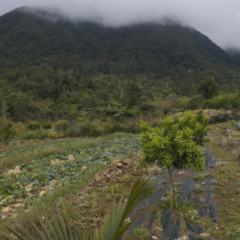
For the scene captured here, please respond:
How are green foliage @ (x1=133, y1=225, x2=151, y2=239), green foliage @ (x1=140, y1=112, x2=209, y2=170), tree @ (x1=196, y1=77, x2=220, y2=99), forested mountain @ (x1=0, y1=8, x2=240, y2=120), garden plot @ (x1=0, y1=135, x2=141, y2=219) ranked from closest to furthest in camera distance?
1. green foliage @ (x1=133, y1=225, x2=151, y2=239)
2. green foliage @ (x1=140, y1=112, x2=209, y2=170)
3. garden plot @ (x1=0, y1=135, x2=141, y2=219)
4. tree @ (x1=196, y1=77, x2=220, y2=99)
5. forested mountain @ (x1=0, y1=8, x2=240, y2=120)

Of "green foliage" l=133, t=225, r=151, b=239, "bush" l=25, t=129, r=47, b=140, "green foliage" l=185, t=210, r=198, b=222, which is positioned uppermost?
"green foliage" l=133, t=225, r=151, b=239

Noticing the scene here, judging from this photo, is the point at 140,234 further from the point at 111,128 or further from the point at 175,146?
the point at 111,128

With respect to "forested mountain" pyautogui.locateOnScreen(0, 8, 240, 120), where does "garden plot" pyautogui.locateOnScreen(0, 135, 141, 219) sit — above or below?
below

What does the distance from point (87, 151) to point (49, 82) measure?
45.8m

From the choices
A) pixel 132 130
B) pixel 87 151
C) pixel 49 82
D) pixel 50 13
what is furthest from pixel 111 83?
pixel 50 13

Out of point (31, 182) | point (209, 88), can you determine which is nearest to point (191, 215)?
point (31, 182)

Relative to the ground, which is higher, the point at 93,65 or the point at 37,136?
the point at 93,65

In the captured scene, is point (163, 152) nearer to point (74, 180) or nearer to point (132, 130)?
point (74, 180)

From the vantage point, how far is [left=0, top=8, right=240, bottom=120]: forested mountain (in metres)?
43.6

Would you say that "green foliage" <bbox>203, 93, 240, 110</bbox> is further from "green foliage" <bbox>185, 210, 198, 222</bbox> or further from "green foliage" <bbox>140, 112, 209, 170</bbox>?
"green foliage" <bbox>185, 210, 198, 222</bbox>

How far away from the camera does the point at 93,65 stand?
80312mm

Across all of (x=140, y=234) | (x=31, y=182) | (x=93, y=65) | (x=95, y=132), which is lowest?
(x=95, y=132)

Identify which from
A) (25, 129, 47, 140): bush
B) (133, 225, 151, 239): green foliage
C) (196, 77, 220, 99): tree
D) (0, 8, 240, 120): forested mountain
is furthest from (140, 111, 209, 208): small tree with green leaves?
(0, 8, 240, 120): forested mountain

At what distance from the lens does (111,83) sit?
6125cm
